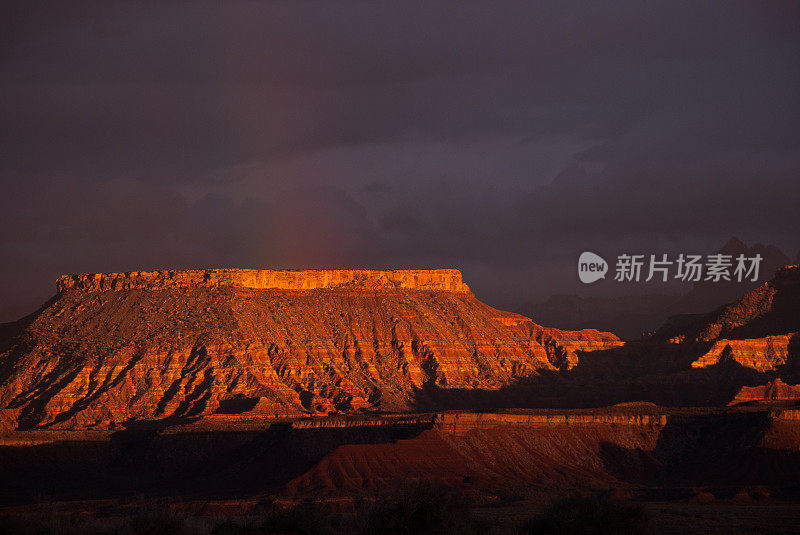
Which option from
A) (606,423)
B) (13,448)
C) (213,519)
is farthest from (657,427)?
(213,519)

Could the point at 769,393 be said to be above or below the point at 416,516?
above

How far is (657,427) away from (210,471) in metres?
46.2

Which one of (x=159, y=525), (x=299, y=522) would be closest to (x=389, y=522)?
(x=299, y=522)

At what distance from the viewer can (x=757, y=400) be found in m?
163

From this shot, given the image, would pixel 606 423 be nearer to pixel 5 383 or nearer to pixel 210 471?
pixel 210 471

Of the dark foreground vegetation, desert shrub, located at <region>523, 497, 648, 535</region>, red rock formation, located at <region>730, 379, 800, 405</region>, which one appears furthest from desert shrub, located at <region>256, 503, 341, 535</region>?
red rock formation, located at <region>730, 379, 800, 405</region>

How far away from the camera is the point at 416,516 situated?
67.0 m

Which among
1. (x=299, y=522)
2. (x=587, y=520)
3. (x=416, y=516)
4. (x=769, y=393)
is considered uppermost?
(x=769, y=393)

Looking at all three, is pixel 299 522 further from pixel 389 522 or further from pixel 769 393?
pixel 769 393

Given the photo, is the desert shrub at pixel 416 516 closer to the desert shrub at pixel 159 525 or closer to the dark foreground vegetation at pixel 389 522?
the dark foreground vegetation at pixel 389 522

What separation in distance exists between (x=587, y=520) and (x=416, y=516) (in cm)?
942

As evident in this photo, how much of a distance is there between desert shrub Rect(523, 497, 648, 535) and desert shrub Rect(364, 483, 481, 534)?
5.37 meters

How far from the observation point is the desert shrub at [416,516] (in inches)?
2628

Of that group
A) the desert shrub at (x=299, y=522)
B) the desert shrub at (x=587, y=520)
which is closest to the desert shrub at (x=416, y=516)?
the desert shrub at (x=299, y=522)
